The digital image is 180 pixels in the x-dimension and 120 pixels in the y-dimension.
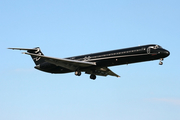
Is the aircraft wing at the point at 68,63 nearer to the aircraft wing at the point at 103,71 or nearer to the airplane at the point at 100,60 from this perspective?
the airplane at the point at 100,60

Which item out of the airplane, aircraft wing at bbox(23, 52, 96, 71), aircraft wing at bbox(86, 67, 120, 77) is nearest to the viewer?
the airplane

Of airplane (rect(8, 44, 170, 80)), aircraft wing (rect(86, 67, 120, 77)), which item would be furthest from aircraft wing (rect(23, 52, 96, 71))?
aircraft wing (rect(86, 67, 120, 77))

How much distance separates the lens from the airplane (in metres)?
46.3

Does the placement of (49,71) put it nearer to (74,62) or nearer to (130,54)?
Result: (74,62)

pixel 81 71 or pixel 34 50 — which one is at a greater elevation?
pixel 34 50

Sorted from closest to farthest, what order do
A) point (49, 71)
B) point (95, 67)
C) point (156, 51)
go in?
→ 1. point (156, 51)
2. point (95, 67)
3. point (49, 71)

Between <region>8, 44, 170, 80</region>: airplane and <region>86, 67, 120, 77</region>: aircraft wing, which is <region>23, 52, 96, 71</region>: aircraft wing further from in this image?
<region>86, 67, 120, 77</region>: aircraft wing

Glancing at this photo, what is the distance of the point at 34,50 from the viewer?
5794cm

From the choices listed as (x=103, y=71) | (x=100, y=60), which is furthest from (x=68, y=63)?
(x=103, y=71)

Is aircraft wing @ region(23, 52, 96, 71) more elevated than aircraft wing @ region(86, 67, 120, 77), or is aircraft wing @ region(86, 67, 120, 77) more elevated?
aircraft wing @ region(23, 52, 96, 71)

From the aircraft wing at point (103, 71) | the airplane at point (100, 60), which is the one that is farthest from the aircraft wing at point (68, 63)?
the aircraft wing at point (103, 71)

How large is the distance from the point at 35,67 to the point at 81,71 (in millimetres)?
8913

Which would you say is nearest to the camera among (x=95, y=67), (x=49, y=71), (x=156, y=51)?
(x=156, y=51)

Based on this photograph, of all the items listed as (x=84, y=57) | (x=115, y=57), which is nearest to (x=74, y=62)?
(x=84, y=57)
